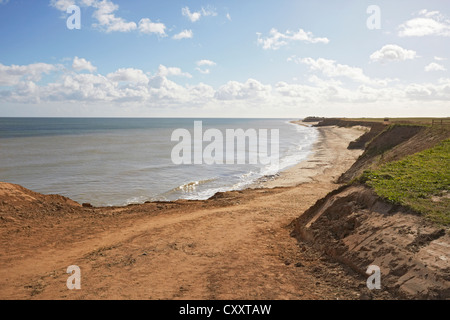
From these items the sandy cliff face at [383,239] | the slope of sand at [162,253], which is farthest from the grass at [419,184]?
the slope of sand at [162,253]

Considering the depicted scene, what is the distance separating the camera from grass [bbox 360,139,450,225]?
7.30 m

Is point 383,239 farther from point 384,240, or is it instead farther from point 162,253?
point 162,253

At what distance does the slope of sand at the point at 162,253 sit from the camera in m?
6.54

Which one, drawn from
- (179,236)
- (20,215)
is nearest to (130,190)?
(20,215)

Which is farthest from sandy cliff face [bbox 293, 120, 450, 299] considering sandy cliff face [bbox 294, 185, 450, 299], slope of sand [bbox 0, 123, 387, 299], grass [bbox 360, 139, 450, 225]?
slope of sand [bbox 0, 123, 387, 299]

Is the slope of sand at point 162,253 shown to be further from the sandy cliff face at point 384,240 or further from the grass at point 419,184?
the grass at point 419,184

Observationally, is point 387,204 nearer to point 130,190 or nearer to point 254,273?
point 254,273

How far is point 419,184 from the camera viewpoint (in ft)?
29.4

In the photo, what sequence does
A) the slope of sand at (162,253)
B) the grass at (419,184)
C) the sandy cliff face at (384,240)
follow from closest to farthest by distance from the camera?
the sandy cliff face at (384,240) < the slope of sand at (162,253) < the grass at (419,184)

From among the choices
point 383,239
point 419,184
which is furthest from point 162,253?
point 419,184

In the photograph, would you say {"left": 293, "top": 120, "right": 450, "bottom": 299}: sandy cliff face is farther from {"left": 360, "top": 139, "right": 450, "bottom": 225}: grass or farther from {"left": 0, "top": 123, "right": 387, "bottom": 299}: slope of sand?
{"left": 0, "top": 123, "right": 387, "bottom": 299}: slope of sand

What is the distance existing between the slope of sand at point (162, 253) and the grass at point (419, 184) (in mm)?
2619

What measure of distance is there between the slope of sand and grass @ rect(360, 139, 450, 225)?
262 centimetres
